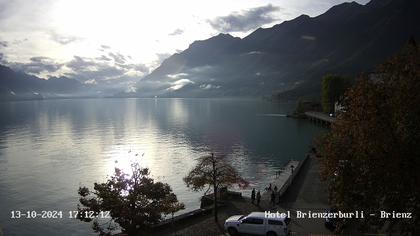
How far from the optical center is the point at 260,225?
109 feet

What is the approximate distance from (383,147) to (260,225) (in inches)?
624

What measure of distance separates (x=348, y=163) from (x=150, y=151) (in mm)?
97206

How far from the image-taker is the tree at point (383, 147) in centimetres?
1986

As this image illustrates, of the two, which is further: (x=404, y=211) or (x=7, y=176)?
(x=7, y=176)

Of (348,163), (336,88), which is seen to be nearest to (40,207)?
(348,163)

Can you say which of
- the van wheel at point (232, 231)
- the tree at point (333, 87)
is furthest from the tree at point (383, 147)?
the tree at point (333, 87)

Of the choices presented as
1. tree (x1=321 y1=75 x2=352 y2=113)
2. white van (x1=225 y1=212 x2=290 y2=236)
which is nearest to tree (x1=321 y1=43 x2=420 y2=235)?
white van (x1=225 y1=212 x2=290 y2=236)

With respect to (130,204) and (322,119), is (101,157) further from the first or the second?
(322,119)

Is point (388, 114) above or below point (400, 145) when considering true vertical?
above

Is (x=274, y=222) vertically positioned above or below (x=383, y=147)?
below

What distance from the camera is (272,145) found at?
403 ft

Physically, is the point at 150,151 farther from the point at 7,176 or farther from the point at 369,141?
the point at 369,141

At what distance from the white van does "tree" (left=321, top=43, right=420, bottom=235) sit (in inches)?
416

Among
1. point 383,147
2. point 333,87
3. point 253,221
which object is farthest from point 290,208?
point 333,87
